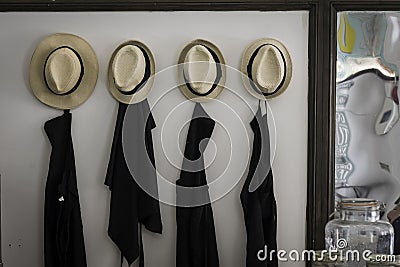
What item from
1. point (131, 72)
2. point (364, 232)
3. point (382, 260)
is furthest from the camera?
point (131, 72)

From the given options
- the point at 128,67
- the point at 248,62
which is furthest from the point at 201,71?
the point at 128,67

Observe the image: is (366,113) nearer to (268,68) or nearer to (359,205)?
(268,68)

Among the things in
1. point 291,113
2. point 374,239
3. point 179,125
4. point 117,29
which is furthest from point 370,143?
point 117,29

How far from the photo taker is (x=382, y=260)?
9.11ft

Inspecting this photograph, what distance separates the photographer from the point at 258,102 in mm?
3475

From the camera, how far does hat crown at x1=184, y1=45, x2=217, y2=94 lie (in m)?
3.42

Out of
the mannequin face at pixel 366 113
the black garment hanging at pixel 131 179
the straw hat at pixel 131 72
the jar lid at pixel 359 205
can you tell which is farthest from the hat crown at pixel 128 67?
the jar lid at pixel 359 205

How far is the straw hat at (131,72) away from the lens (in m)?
3.41

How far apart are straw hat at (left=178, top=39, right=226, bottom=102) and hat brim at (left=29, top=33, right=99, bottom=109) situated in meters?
0.40

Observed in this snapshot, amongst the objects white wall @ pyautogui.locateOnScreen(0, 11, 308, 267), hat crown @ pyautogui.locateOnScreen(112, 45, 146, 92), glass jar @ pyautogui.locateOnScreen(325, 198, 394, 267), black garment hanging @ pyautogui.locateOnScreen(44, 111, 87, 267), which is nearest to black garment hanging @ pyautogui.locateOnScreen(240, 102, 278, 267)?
white wall @ pyautogui.locateOnScreen(0, 11, 308, 267)

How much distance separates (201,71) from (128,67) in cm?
32

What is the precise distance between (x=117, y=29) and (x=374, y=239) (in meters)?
1.46

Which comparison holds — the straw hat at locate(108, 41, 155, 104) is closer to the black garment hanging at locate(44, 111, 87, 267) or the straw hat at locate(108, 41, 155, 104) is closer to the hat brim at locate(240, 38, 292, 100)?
the black garment hanging at locate(44, 111, 87, 267)

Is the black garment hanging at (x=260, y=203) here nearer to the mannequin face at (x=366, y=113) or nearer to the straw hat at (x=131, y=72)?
the mannequin face at (x=366, y=113)
